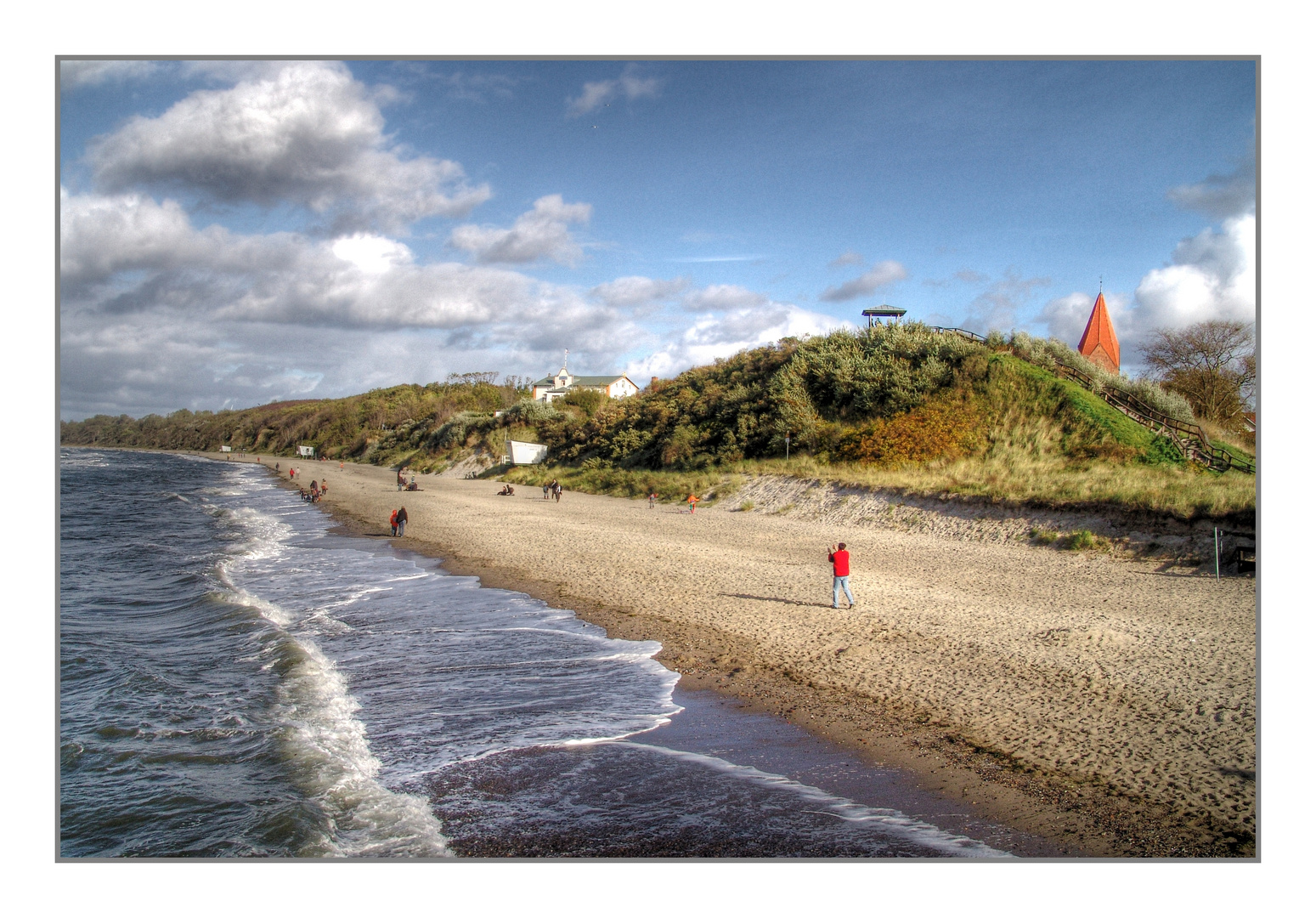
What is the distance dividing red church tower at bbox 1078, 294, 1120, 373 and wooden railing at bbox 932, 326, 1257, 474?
3982 millimetres

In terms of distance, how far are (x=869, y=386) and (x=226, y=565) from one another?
26.1m

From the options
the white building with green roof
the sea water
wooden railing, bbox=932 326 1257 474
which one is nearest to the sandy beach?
the sea water

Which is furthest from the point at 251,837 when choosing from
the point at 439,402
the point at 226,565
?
the point at 439,402

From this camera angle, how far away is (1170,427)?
2497 cm

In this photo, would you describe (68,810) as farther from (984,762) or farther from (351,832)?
(984,762)

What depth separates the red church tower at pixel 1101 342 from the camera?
110ft

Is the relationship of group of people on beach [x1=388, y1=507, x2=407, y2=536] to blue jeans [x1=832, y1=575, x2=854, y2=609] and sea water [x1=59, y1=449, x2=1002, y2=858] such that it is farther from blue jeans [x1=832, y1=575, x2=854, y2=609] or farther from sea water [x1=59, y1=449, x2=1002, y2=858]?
blue jeans [x1=832, y1=575, x2=854, y2=609]

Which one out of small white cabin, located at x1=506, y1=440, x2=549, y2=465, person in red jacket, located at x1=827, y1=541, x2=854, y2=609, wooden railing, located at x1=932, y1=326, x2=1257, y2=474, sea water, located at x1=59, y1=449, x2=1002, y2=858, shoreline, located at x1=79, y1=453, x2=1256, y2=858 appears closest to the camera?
shoreline, located at x1=79, y1=453, x2=1256, y2=858

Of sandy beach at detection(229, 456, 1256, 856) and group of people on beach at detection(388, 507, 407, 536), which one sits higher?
group of people on beach at detection(388, 507, 407, 536)

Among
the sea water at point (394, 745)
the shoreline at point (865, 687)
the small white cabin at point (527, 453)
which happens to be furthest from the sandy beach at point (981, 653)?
the small white cabin at point (527, 453)

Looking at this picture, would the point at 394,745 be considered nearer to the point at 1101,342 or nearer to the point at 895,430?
the point at 895,430

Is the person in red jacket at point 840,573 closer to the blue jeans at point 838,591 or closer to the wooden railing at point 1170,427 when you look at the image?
the blue jeans at point 838,591

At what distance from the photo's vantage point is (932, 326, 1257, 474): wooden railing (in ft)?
66.3

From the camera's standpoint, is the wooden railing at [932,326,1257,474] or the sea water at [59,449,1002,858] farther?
the wooden railing at [932,326,1257,474]
